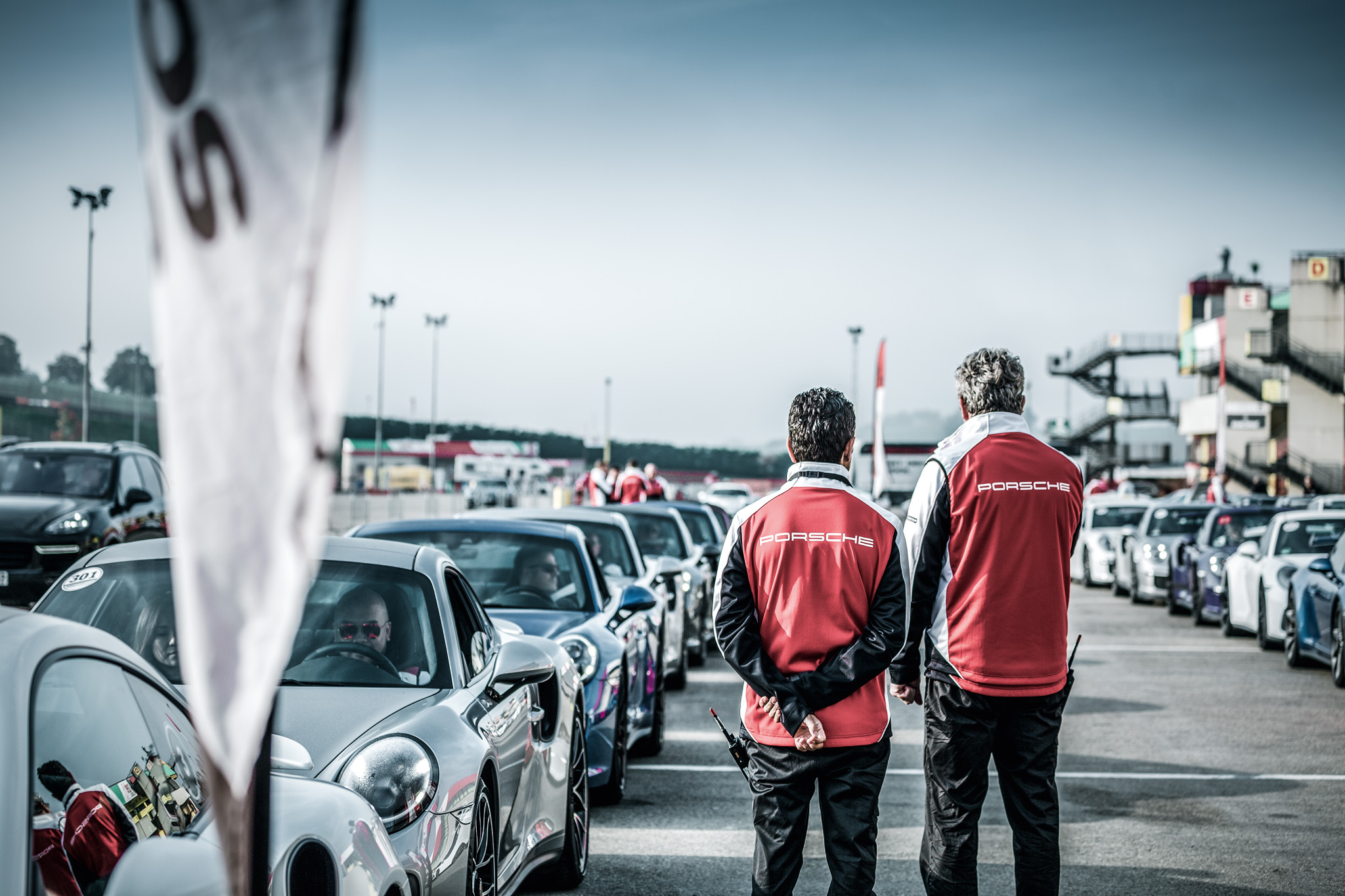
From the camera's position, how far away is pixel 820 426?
4176mm

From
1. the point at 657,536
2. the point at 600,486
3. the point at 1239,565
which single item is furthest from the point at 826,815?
the point at 600,486

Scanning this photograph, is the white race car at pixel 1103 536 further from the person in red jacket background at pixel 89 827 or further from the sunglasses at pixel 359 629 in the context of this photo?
the person in red jacket background at pixel 89 827

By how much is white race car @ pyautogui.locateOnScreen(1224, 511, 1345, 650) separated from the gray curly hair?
1012 centimetres

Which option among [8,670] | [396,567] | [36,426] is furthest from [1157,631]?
[36,426]

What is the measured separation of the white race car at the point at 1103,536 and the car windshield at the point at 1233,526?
229 inches

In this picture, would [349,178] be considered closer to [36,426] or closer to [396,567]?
[396,567]

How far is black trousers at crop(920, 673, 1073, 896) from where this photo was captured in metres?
4.33

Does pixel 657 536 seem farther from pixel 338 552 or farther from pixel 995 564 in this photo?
pixel 995 564

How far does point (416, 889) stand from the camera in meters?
3.55

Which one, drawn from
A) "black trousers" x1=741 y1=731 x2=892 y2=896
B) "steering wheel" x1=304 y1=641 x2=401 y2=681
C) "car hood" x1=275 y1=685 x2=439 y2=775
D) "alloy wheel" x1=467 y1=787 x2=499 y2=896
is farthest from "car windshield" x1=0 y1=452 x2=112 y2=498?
"black trousers" x1=741 y1=731 x2=892 y2=896

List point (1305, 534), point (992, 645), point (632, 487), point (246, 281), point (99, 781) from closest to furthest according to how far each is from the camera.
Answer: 1. point (246, 281)
2. point (99, 781)
3. point (992, 645)
4. point (1305, 534)
5. point (632, 487)

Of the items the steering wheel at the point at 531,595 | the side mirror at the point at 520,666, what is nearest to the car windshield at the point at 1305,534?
the steering wheel at the point at 531,595

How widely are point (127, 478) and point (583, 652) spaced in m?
9.55

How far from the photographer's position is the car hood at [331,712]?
12.9 ft
